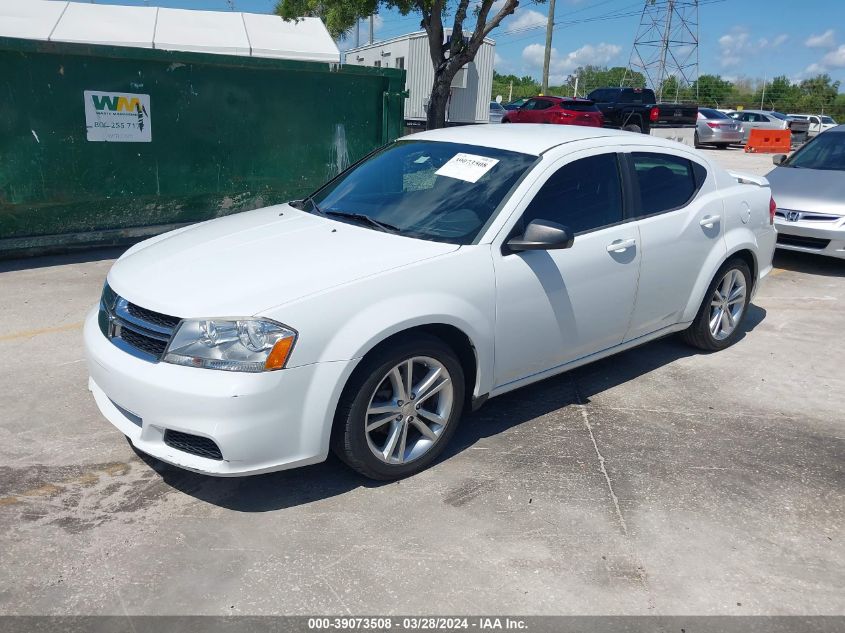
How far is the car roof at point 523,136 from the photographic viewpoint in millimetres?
4285

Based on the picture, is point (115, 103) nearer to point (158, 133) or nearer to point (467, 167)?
point (158, 133)

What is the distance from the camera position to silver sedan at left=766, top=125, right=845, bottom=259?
7816 mm

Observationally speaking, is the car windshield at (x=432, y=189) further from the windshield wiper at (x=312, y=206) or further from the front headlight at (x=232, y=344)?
the front headlight at (x=232, y=344)

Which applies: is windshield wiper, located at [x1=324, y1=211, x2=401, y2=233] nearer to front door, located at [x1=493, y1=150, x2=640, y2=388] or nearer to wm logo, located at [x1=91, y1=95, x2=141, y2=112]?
front door, located at [x1=493, y1=150, x2=640, y2=388]

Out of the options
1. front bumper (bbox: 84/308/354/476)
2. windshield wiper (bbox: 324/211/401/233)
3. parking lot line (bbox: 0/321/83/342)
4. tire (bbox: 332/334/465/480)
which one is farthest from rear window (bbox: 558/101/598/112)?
front bumper (bbox: 84/308/354/476)

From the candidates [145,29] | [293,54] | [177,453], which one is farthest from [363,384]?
[145,29]

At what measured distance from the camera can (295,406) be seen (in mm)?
3102

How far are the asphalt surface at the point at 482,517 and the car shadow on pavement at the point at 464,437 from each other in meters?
0.01

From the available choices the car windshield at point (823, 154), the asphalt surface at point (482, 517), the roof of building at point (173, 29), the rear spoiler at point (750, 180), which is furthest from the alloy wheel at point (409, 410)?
the roof of building at point (173, 29)

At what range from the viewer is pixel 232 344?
3.05m

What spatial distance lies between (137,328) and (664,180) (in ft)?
11.2

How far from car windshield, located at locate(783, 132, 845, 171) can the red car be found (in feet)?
41.5

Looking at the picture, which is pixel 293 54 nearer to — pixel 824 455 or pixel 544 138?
pixel 544 138

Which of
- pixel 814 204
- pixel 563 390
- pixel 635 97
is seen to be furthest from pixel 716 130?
pixel 563 390
